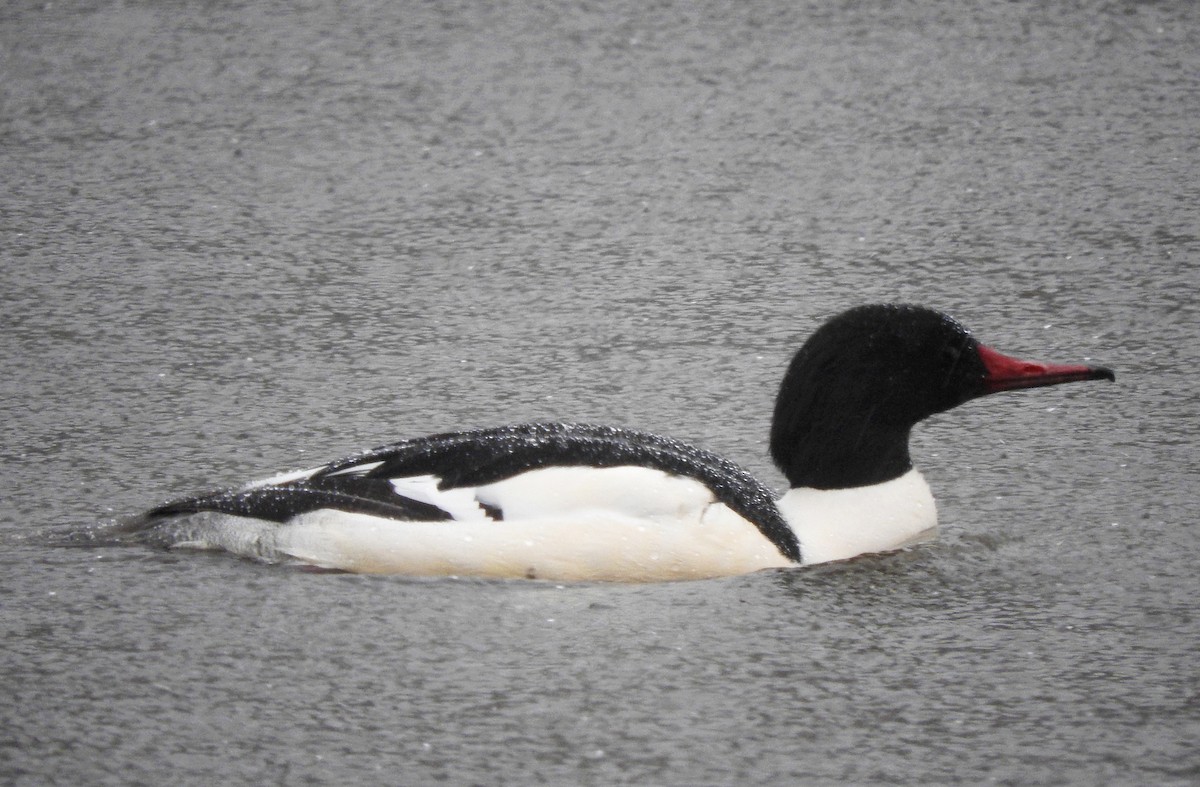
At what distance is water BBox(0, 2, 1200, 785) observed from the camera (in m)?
3.85

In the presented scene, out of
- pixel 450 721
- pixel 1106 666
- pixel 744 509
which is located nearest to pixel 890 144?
pixel 744 509

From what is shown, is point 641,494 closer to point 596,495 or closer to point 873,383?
point 596,495

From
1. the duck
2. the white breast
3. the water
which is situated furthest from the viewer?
the white breast

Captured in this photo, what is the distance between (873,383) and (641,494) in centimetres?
70

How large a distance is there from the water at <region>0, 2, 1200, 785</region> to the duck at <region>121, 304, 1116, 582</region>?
0.09 metres

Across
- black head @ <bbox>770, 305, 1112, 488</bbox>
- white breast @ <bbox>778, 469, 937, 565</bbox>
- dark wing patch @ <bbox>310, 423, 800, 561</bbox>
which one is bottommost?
white breast @ <bbox>778, 469, 937, 565</bbox>

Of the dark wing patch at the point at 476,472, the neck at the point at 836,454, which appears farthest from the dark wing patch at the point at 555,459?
the neck at the point at 836,454

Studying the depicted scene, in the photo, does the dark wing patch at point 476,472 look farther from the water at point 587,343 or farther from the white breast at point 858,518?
the water at point 587,343

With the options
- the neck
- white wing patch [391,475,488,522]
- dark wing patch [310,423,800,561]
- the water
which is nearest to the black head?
the neck

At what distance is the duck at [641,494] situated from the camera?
454cm

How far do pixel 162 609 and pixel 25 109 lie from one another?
4.63m

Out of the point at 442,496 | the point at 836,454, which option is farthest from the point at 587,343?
the point at 442,496

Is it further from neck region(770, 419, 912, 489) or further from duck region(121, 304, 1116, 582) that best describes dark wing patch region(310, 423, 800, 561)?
neck region(770, 419, 912, 489)

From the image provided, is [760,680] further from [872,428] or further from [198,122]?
[198,122]
